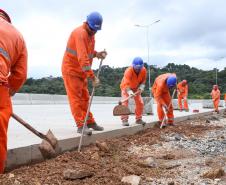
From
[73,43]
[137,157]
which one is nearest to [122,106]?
[73,43]

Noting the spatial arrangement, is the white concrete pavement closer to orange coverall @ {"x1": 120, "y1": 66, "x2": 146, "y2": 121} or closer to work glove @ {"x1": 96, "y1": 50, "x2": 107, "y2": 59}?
orange coverall @ {"x1": 120, "y1": 66, "x2": 146, "y2": 121}

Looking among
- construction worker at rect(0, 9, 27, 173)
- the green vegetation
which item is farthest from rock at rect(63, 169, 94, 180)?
the green vegetation

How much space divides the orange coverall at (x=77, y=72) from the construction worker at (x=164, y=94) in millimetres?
3884

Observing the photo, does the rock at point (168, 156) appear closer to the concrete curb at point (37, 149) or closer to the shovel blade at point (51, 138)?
the concrete curb at point (37, 149)

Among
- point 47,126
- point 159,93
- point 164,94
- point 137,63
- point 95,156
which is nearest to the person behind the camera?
point 95,156

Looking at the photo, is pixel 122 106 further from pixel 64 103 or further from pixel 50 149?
pixel 64 103

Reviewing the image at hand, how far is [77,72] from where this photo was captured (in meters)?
7.22

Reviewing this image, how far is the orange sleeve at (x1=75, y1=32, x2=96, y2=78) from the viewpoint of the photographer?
6711 mm

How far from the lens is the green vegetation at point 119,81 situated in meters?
35.6

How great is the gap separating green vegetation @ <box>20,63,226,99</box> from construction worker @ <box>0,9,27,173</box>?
23.4 meters

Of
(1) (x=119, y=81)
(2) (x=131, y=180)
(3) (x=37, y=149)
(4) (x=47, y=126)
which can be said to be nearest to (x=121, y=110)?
(4) (x=47, y=126)

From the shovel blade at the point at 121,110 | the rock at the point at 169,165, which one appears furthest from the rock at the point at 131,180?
the shovel blade at the point at 121,110

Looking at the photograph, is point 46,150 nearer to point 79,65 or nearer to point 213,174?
point 213,174

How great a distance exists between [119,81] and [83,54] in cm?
3623
